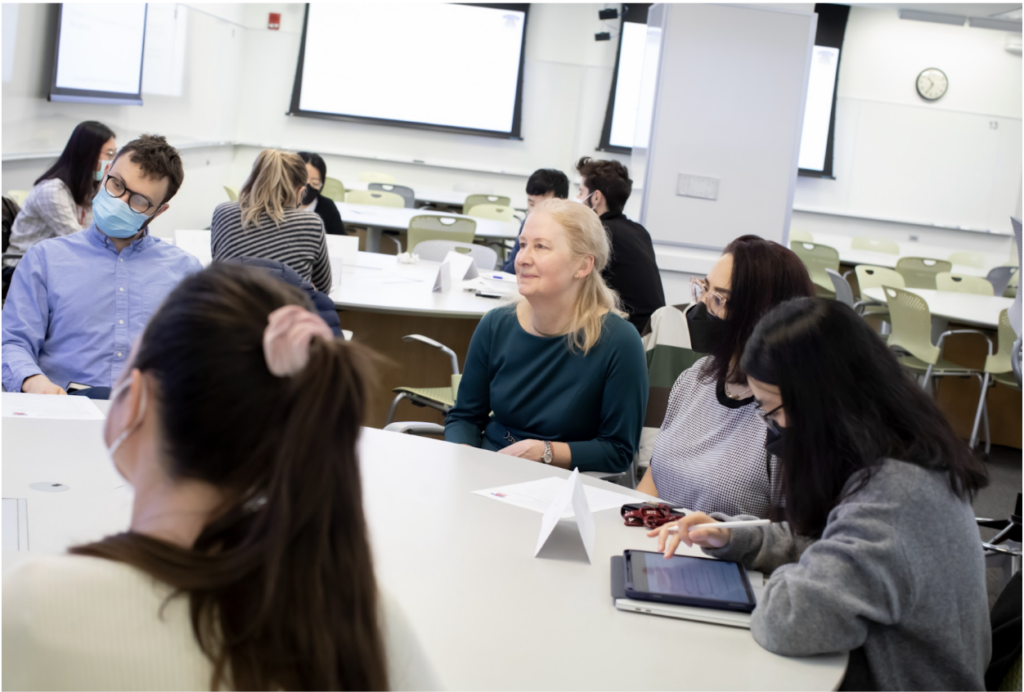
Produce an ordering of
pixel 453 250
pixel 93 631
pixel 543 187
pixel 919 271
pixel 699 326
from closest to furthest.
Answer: pixel 93 631 < pixel 699 326 < pixel 543 187 < pixel 453 250 < pixel 919 271

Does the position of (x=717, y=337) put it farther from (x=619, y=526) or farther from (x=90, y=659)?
(x=90, y=659)

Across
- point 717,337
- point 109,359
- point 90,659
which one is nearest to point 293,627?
point 90,659

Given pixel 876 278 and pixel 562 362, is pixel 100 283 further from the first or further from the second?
pixel 876 278

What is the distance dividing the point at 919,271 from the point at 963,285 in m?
0.64

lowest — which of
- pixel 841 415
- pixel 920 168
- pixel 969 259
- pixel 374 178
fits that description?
pixel 841 415

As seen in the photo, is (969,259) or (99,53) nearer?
(99,53)

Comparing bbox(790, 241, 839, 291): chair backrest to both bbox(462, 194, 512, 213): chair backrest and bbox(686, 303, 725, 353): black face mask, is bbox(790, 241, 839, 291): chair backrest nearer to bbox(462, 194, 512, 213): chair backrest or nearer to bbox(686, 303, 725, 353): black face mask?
bbox(462, 194, 512, 213): chair backrest

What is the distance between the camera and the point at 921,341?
16.7ft

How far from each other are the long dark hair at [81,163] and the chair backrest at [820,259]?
5482mm

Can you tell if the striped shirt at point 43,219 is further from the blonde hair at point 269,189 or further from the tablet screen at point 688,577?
the tablet screen at point 688,577

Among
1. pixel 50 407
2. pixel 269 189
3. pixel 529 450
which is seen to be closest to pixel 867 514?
pixel 529 450

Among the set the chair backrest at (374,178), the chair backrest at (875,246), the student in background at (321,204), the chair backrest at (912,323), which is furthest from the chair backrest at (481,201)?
the chair backrest at (912,323)

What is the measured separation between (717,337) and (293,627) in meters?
1.61

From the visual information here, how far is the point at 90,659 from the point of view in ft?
2.38
